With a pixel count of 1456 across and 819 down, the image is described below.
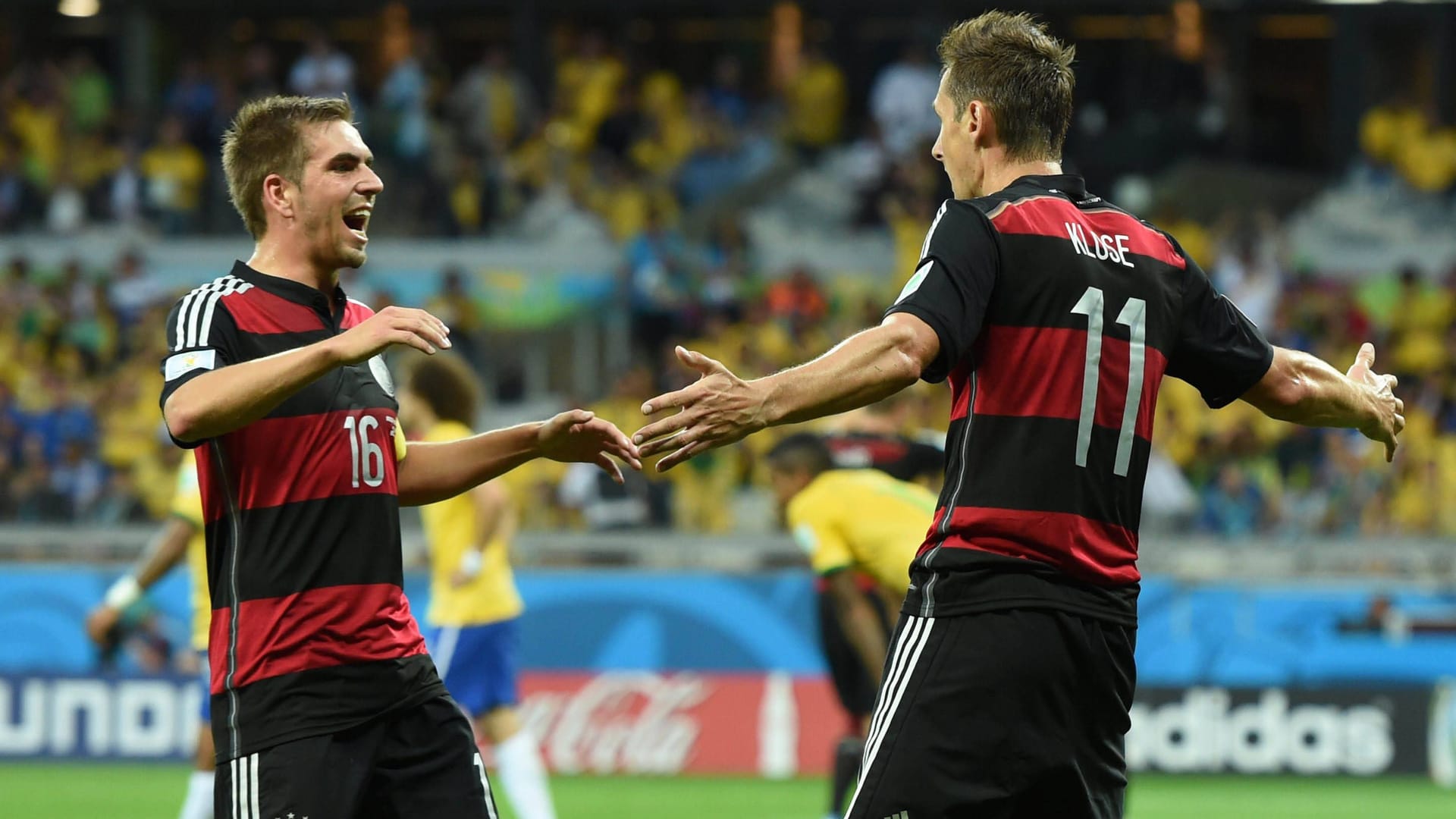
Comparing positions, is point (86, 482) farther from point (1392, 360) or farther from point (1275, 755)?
point (1392, 360)

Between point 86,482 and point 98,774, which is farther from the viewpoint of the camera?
point 86,482

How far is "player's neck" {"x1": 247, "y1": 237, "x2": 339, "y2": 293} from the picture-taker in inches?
183

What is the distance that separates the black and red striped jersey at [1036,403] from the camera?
4043 millimetres

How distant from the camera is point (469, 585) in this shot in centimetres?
897

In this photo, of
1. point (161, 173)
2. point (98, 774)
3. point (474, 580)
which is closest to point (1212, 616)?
point (474, 580)

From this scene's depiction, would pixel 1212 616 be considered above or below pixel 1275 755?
above

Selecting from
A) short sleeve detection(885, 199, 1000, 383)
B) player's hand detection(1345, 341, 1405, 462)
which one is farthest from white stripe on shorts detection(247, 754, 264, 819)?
player's hand detection(1345, 341, 1405, 462)

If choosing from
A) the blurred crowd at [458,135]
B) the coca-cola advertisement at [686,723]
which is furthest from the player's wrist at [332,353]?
the blurred crowd at [458,135]

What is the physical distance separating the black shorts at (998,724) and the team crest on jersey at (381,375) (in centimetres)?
150

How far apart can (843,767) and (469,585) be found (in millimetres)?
1941

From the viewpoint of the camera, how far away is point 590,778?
12766 mm

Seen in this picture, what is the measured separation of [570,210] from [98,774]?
8.96 meters

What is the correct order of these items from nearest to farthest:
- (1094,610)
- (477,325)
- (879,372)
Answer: (879,372) < (1094,610) < (477,325)

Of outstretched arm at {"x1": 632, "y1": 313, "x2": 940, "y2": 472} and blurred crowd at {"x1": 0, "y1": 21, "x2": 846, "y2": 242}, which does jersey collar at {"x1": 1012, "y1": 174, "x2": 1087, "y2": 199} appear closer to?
outstretched arm at {"x1": 632, "y1": 313, "x2": 940, "y2": 472}
